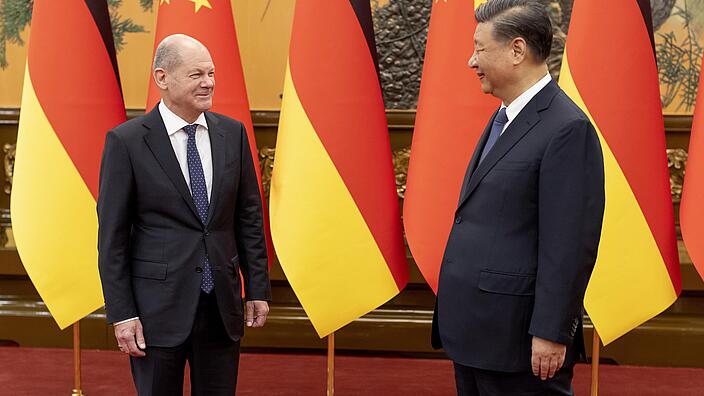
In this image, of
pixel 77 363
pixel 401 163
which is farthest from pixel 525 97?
pixel 401 163

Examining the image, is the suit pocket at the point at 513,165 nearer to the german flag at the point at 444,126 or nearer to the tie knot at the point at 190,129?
the tie knot at the point at 190,129

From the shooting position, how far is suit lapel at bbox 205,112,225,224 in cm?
206

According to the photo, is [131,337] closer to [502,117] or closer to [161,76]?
[161,76]

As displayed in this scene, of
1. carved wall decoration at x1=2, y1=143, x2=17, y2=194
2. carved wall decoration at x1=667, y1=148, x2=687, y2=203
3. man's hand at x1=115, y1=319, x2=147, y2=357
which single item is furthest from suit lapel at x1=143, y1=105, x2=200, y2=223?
carved wall decoration at x1=667, y1=148, x2=687, y2=203

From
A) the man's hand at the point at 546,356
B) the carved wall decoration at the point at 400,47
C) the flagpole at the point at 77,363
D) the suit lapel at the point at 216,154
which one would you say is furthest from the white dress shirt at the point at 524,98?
the carved wall decoration at the point at 400,47

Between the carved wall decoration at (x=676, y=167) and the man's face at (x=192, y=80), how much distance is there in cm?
259

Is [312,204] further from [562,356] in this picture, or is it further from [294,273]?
[562,356]

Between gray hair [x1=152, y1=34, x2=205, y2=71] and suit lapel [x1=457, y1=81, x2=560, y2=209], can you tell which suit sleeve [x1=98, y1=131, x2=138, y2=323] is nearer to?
gray hair [x1=152, y1=34, x2=205, y2=71]

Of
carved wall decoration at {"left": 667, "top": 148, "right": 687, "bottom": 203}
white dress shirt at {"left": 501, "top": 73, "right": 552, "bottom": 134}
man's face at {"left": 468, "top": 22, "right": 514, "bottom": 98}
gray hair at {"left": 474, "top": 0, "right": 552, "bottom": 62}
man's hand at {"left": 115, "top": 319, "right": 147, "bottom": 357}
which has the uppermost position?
gray hair at {"left": 474, "top": 0, "right": 552, "bottom": 62}

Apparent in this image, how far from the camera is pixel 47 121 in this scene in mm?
2949

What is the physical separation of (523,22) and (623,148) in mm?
1140

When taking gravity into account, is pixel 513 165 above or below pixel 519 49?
below

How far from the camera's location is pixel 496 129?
1.83 m

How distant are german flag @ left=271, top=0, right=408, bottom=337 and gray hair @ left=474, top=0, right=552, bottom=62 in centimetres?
115
